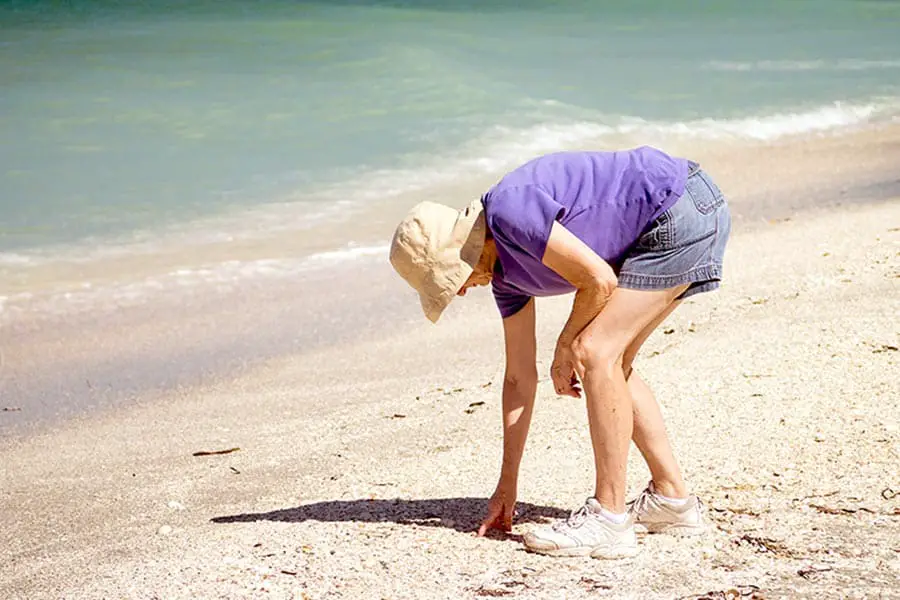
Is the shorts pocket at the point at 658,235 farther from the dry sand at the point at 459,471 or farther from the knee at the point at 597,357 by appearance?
the dry sand at the point at 459,471

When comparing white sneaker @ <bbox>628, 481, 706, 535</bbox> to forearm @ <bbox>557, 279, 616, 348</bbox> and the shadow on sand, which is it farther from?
forearm @ <bbox>557, 279, 616, 348</bbox>

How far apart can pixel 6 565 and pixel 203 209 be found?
643cm

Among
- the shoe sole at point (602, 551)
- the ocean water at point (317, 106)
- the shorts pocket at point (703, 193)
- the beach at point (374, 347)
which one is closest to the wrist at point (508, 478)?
the beach at point (374, 347)

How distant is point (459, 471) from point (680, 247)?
1486 millimetres

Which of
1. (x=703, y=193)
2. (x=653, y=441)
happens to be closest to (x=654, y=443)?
(x=653, y=441)

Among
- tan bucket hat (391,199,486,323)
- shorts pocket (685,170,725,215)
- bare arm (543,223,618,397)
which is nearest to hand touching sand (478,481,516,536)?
bare arm (543,223,618,397)

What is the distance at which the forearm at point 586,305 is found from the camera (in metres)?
3.45

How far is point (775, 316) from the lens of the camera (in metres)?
5.96

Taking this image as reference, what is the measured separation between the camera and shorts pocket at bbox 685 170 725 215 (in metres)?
3.56

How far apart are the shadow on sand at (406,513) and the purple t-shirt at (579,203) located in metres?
0.91

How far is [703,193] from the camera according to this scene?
11.8 feet

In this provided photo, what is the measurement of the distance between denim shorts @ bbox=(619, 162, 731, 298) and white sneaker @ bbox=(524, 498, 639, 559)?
69 centimetres

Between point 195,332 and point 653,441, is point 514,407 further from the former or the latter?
point 195,332

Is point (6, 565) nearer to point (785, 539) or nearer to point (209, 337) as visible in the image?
point (785, 539)
